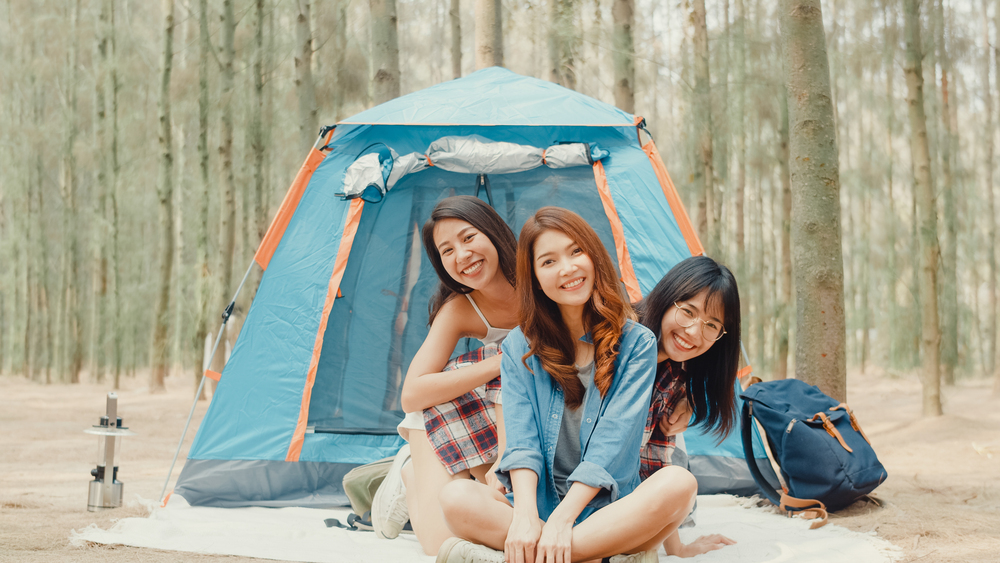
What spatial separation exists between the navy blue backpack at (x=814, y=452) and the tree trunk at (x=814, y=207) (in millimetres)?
498

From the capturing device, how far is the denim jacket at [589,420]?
1.50 m

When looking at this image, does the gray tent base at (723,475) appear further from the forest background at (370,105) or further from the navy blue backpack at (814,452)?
the forest background at (370,105)

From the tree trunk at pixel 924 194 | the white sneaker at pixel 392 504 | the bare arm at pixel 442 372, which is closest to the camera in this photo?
the bare arm at pixel 442 372

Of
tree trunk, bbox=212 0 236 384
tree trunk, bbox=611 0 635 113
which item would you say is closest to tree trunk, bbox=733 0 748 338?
tree trunk, bbox=611 0 635 113

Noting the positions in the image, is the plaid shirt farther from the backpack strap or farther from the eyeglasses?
the backpack strap

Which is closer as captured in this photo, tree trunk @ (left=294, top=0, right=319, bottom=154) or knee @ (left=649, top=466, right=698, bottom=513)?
knee @ (left=649, top=466, right=698, bottom=513)

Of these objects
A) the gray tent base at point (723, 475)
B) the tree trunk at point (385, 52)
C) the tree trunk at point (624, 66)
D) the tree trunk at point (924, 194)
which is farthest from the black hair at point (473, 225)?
the tree trunk at point (924, 194)

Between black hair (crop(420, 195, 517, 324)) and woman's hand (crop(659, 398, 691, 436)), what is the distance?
0.60 metres

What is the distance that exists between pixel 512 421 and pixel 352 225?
170 centimetres

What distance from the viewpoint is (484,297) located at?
212 centimetres

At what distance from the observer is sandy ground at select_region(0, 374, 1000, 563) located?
2139 millimetres

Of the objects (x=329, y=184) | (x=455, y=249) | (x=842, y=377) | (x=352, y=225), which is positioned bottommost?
(x=842, y=377)

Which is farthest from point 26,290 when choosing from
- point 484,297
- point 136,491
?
point 484,297

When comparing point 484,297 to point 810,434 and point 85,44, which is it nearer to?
point 810,434
